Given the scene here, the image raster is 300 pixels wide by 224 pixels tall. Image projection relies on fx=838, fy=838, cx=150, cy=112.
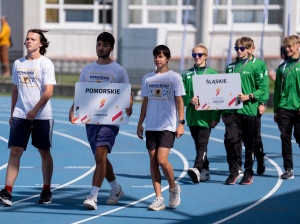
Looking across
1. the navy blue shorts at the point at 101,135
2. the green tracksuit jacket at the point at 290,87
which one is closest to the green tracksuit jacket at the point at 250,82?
the green tracksuit jacket at the point at 290,87

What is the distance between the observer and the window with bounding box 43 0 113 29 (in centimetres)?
4253

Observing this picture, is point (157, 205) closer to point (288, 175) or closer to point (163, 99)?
point (163, 99)

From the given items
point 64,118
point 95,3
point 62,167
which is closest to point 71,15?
point 95,3

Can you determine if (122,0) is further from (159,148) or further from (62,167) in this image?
(159,148)

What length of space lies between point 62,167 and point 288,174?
3.65 m

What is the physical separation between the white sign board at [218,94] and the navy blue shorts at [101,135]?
2182 mm

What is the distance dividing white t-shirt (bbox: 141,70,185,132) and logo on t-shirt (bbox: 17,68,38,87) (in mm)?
1288

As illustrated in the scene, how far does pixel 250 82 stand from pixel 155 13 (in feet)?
102

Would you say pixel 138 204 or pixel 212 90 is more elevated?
pixel 212 90

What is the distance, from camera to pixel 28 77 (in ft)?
31.2

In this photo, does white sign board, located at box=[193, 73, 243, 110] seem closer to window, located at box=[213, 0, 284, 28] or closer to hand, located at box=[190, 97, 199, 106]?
hand, located at box=[190, 97, 199, 106]

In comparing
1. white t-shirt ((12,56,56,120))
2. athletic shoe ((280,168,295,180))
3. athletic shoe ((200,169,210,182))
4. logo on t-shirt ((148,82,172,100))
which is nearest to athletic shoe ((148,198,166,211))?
logo on t-shirt ((148,82,172,100))

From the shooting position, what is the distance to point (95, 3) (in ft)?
139

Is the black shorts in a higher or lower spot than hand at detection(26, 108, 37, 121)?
lower
